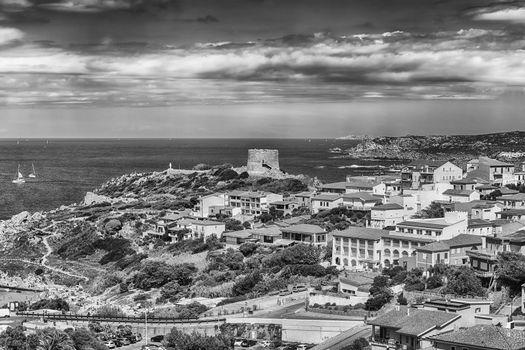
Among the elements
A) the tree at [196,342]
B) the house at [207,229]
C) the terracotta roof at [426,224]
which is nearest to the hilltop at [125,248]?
the house at [207,229]

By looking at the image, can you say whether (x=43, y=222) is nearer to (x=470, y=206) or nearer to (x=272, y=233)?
(x=272, y=233)

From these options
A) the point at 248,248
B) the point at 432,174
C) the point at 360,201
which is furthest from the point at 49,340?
the point at 432,174

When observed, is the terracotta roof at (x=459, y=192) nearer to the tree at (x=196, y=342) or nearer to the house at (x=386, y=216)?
the house at (x=386, y=216)

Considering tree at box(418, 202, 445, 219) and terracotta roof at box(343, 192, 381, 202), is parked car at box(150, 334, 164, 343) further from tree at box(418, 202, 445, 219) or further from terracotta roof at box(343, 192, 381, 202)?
terracotta roof at box(343, 192, 381, 202)

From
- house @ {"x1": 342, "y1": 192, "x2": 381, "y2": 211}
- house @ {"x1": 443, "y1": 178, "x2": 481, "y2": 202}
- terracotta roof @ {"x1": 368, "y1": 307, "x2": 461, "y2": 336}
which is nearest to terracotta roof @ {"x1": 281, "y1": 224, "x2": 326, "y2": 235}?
house @ {"x1": 342, "y1": 192, "x2": 381, "y2": 211}

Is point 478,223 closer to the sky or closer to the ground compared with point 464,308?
closer to the sky

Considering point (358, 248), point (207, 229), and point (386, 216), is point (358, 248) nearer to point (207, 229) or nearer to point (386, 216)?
point (386, 216)
